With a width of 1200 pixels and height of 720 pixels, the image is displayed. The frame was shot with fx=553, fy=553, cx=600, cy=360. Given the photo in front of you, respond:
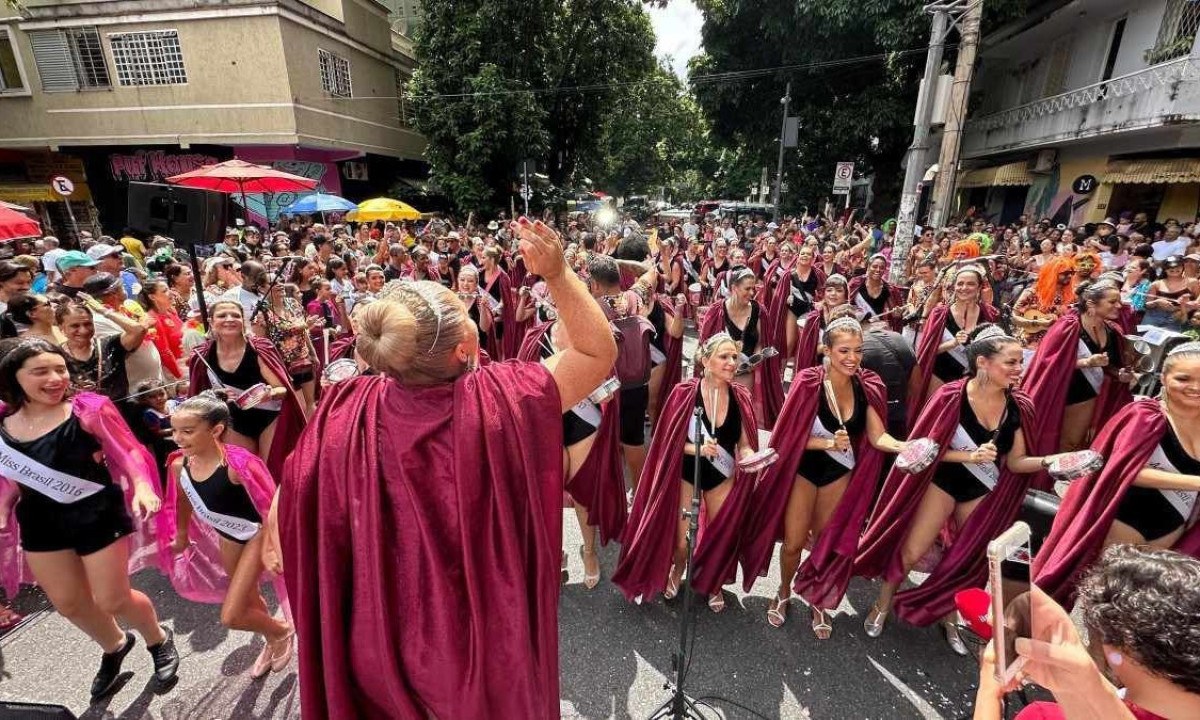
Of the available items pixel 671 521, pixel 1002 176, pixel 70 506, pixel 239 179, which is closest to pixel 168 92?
pixel 239 179

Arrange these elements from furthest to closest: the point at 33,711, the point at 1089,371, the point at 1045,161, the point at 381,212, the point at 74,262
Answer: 1. the point at 1045,161
2. the point at 381,212
3. the point at 74,262
4. the point at 1089,371
5. the point at 33,711

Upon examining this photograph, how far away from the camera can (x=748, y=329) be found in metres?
5.72

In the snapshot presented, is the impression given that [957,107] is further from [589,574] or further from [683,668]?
[683,668]

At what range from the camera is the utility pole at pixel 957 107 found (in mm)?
8891

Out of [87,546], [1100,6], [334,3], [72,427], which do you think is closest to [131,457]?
[72,427]

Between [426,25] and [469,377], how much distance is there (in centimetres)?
2041

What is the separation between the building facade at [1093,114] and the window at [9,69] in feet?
92.0

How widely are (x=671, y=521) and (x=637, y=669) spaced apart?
0.79 meters

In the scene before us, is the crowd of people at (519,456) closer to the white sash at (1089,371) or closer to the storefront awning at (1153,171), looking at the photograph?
the white sash at (1089,371)

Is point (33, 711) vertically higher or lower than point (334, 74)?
lower

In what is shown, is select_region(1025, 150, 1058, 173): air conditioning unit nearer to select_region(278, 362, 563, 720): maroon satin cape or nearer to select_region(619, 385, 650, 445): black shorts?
select_region(619, 385, 650, 445): black shorts

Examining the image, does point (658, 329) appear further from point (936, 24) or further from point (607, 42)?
point (607, 42)

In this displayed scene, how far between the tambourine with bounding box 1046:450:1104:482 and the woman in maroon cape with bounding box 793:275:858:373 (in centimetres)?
270

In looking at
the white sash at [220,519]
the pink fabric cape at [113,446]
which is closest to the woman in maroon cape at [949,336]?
the white sash at [220,519]
